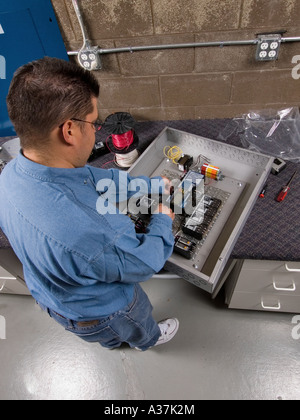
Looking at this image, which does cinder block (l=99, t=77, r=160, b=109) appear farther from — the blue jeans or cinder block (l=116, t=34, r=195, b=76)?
the blue jeans

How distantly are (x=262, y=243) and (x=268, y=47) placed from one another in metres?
0.88

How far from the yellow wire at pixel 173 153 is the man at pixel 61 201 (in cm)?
66

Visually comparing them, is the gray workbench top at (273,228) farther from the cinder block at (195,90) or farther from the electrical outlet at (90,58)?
the electrical outlet at (90,58)

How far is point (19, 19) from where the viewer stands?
3.88ft

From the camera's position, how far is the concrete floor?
1464 mm

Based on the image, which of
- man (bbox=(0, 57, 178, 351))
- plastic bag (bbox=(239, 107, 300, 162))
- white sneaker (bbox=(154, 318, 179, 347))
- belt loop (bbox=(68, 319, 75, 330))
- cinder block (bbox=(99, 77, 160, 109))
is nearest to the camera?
man (bbox=(0, 57, 178, 351))

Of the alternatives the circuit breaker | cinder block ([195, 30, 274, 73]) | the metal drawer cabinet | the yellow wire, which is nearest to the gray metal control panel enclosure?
the yellow wire

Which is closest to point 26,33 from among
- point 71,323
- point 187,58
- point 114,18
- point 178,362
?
point 114,18

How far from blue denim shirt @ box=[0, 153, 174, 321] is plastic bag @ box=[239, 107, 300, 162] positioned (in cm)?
87

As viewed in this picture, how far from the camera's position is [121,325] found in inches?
41.6

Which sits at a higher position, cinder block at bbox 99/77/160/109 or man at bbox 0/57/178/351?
man at bbox 0/57/178/351

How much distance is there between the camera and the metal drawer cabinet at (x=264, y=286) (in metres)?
1.13

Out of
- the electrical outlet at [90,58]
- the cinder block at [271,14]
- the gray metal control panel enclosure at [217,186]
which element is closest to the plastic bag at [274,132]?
the gray metal control panel enclosure at [217,186]
